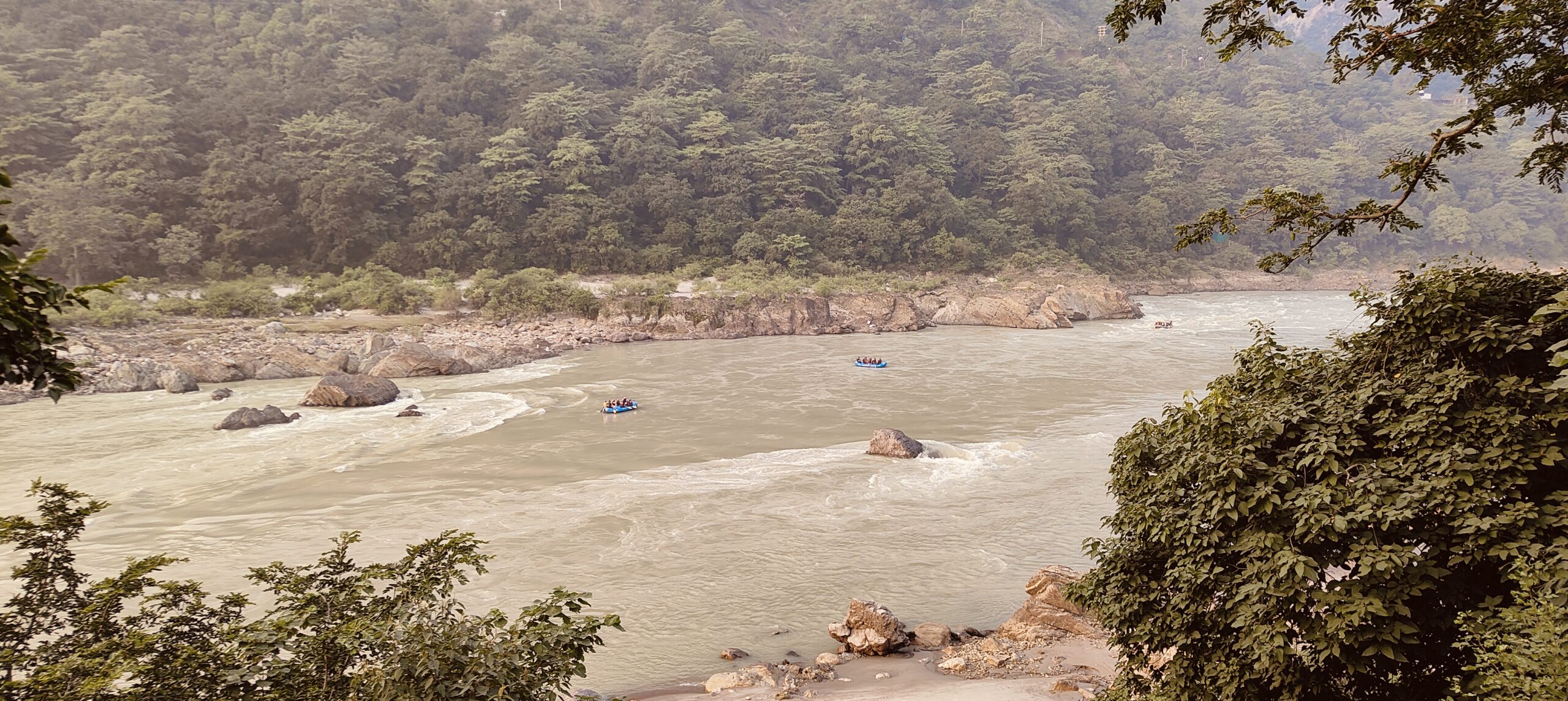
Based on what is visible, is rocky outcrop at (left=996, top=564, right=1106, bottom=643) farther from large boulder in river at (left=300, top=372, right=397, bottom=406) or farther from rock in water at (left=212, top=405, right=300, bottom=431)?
large boulder in river at (left=300, top=372, right=397, bottom=406)

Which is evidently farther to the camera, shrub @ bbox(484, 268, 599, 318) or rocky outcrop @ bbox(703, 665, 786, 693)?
shrub @ bbox(484, 268, 599, 318)

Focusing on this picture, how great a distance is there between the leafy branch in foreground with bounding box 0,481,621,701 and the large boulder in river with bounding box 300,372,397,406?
60.0 ft

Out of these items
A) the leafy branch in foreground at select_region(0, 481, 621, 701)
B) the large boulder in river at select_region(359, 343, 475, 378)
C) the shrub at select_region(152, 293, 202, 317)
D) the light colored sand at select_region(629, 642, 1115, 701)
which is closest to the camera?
the leafy branch in foreground at select_region(0, 481, 621, 701)

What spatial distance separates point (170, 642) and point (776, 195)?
5024cm

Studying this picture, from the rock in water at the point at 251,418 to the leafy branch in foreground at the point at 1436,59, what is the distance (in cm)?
2159

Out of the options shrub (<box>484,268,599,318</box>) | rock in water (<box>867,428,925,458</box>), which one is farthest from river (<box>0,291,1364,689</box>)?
shrub (<box>484,268,599,318</box>)

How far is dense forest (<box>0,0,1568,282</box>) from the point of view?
3891 centimetres

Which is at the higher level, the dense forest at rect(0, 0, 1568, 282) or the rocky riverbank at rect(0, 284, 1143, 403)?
the dense forest at rect(0, 0, 1568, 282)

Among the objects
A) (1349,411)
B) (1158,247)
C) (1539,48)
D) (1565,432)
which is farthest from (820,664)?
(1158,247)

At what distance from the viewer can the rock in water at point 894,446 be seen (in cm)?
1830

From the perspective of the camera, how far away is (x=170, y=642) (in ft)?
16.9

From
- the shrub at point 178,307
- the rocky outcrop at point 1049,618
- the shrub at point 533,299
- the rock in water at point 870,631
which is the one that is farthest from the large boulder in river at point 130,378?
the rocky outcrop at point 1049,618

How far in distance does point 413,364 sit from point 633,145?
27494mm

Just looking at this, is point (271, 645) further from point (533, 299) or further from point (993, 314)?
point (993, 314)
